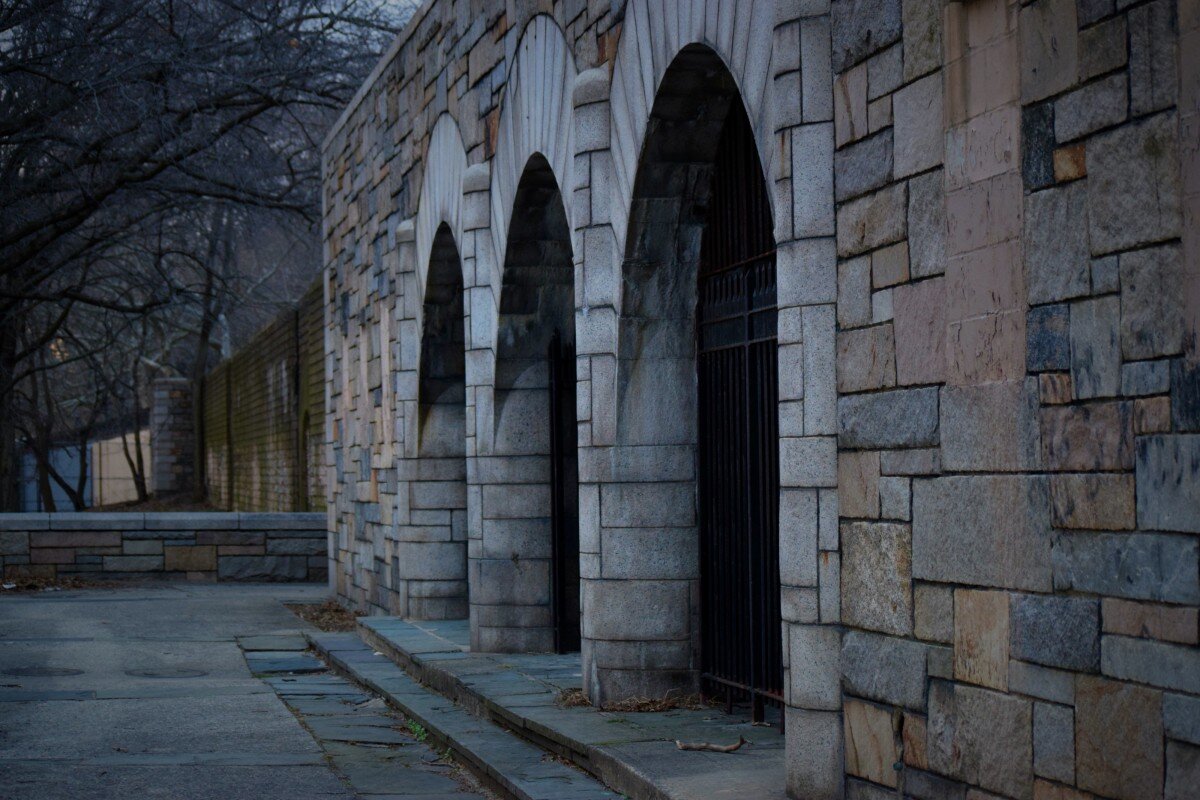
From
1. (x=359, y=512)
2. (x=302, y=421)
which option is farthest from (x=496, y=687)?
(x=302, y=421)

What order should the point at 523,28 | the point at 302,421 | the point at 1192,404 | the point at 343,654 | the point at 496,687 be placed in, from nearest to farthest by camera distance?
the point at 1192,404 < the point at 496,687 < the point at 523,28 < the point at 343,654 < the point at 302,421

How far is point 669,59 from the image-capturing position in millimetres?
6215

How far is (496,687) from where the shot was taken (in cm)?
769

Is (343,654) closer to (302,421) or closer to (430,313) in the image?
(430,313)

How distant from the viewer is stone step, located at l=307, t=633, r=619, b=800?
5840mm

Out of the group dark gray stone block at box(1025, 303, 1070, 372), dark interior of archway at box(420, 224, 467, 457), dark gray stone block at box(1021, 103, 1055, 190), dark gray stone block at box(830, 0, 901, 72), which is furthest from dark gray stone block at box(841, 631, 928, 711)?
dark interior of archway at box(420, 224, 467, 457)

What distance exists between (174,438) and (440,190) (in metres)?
28.7

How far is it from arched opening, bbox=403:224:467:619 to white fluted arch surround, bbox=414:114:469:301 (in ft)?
0.96

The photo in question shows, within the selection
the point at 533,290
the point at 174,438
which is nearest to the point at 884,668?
the point at 533,290

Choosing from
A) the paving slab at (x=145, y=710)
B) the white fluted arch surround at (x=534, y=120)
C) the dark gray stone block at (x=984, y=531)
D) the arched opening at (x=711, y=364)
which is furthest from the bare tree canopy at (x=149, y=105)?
the dark gray stone block at (x=984, y=531)

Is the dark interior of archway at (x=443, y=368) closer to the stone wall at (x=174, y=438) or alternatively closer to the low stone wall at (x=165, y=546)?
the low stone wall at (x=165, y=546)

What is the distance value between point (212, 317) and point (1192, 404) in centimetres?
1891

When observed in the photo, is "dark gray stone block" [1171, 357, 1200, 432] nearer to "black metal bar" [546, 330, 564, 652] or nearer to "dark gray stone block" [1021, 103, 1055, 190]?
"dark gray stone block" [1021, 103, 1055, 190]

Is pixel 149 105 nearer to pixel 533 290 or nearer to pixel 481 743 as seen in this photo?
pixel 533 290
